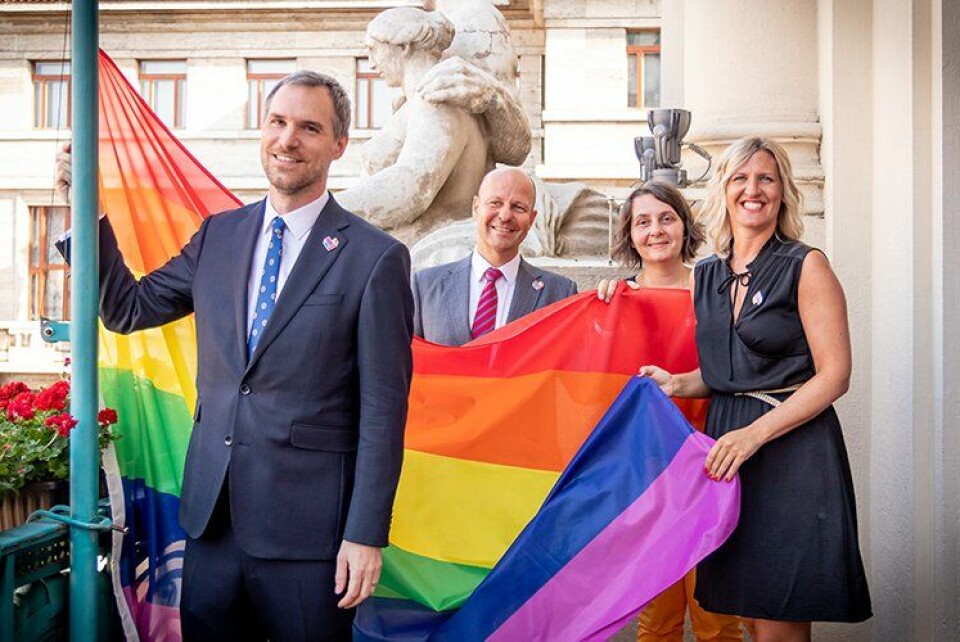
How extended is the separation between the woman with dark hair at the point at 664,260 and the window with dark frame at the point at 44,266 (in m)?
27.4

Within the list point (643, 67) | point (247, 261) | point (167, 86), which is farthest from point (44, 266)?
point (247, 261)

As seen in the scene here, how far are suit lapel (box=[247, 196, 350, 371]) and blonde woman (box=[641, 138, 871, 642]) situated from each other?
119 centimetres

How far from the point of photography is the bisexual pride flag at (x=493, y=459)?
3.36 m

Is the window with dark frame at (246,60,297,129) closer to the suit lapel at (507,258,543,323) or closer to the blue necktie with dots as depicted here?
the suit lapel at (507,258,543,323)

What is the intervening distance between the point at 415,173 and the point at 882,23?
8.32ft

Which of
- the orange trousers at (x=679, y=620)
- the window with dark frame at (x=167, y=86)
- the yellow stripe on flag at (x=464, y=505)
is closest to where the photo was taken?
the yellow stripe on flag at (x=464, y=505)

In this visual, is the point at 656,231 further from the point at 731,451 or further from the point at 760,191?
the point at 731,451

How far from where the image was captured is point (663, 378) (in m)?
3.69

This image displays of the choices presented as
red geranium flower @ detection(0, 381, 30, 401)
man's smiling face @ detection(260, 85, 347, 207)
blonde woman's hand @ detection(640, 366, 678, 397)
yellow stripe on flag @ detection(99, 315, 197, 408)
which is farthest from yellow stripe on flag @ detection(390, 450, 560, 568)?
man's smiling face @ detection(260, 85, 347, 207)

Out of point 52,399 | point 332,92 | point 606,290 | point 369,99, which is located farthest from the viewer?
point 369,99

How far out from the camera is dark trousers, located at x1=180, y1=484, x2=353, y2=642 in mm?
2730

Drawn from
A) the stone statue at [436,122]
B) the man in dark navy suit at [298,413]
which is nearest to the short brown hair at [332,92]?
the man in dark navy suit at [298,413]

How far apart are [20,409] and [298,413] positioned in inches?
33.9

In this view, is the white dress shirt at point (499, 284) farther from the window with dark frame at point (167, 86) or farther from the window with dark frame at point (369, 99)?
the window with dark frame at point (167, 86)
